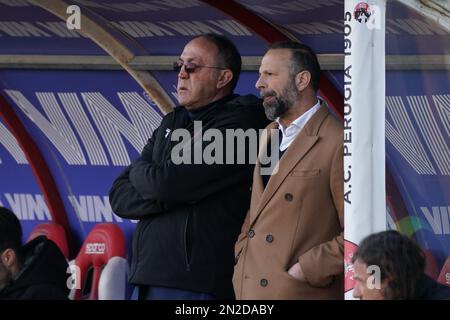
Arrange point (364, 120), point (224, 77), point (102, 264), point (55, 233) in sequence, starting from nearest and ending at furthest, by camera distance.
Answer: point (364, 120)
point (224, 77)
point (102, 264)
point (55, 233)

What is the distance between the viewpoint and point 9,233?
5000mm

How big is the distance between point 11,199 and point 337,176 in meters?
3.60

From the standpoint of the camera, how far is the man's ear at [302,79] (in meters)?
5.24

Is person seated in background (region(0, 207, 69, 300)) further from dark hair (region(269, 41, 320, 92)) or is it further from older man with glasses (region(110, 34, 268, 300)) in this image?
dark hair (region(269, 41, 320, 92))

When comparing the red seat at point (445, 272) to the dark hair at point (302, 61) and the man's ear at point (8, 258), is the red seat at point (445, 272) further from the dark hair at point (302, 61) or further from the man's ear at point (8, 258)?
the man's ear at point (8, 258)

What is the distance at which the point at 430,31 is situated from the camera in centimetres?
502

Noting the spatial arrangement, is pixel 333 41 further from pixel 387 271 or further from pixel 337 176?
pixel 387 271

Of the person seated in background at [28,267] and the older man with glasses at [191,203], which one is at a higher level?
the older man with glasses at [191,203]

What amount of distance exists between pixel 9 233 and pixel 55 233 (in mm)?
2789

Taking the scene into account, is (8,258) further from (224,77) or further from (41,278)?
(224,77)

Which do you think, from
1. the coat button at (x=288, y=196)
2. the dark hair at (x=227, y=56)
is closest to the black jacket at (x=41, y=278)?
the coat button at (x=288, y=196)

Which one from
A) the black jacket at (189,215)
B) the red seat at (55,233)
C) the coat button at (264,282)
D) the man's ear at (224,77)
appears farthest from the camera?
the red seat at (55,233)
